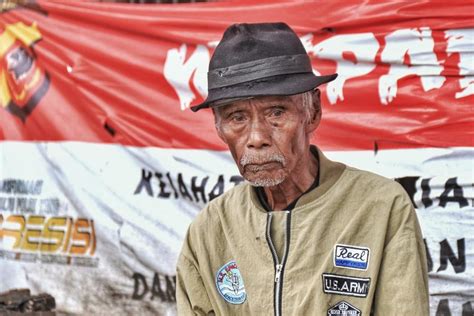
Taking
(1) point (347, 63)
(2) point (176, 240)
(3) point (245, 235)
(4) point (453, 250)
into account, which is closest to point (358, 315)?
(3) point (245, 235)

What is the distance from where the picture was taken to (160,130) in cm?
547

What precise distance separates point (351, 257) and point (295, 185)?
1.16ft

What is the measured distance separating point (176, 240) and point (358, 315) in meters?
2.59

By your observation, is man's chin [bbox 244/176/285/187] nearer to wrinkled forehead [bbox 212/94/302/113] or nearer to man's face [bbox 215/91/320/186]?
man's face [bbox 215/91/320/186]

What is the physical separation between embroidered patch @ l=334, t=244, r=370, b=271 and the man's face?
0.30 m

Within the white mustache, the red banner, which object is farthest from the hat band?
the red banner

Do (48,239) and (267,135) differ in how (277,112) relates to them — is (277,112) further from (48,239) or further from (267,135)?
(48,239)

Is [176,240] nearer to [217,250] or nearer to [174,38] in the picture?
[174,38]

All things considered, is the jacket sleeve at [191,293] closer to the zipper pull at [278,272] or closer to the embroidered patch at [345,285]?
the zipper pull at [278,272]

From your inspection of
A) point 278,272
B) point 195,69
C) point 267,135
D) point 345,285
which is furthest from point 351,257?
point 195,69

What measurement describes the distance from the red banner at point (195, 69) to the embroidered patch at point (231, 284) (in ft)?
5.77

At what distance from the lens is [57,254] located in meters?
5.86

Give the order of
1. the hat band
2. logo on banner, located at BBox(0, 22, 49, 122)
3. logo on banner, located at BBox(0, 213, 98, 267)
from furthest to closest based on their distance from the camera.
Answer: logo on banner, located at BBox(0, 22, 49, 122) → logo on banner, located at BBox(0, 213, 98, 267) → the hat band

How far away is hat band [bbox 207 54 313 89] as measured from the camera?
9.73ft
